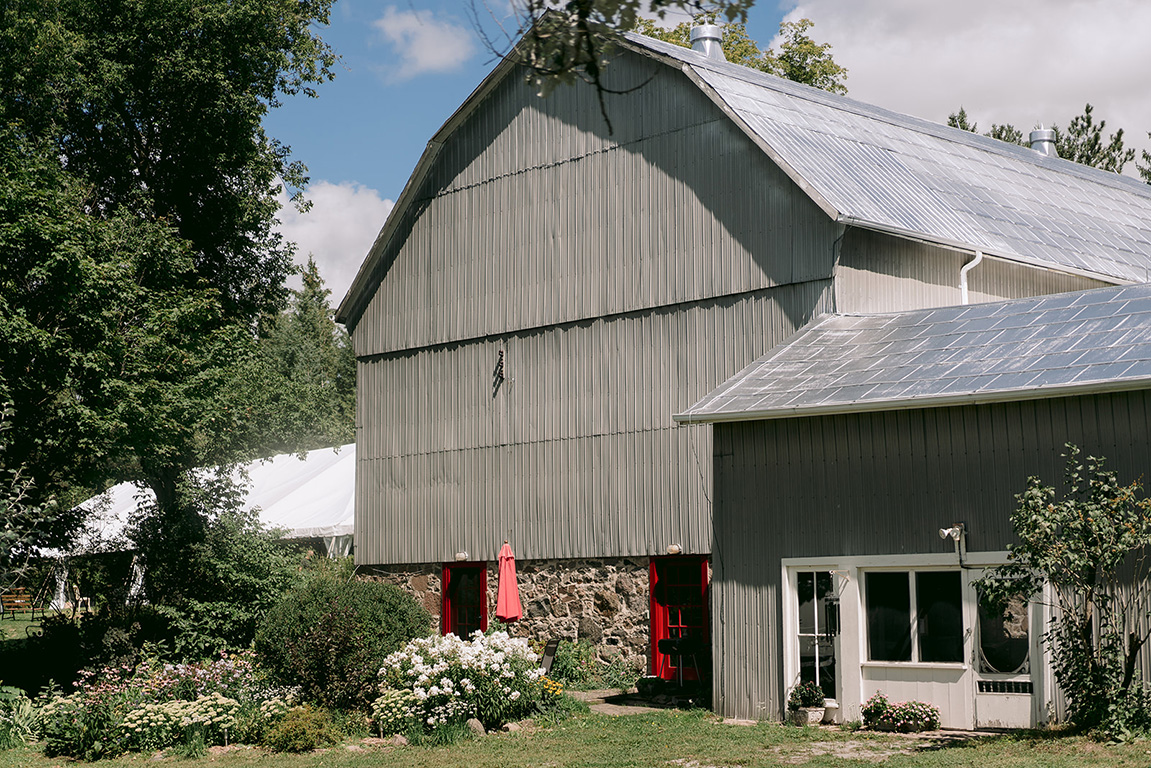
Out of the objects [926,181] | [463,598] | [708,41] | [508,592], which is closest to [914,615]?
[508,592]

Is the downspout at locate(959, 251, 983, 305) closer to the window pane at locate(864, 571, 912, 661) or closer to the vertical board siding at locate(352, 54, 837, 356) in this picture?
the vertical board siding at locate(352, 54, 837, 356)

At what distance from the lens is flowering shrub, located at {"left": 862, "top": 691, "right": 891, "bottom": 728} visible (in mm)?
13805

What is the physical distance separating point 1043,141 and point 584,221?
48.5ft

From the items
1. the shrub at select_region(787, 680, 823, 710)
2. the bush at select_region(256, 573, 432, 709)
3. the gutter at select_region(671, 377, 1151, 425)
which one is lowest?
the shrub at select_region(787, 680, 823, 710)

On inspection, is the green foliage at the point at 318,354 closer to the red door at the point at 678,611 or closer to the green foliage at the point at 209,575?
the green foliage at the point at 209,575

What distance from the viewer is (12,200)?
18.4 m

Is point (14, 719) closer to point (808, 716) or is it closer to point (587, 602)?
point (587, 602)

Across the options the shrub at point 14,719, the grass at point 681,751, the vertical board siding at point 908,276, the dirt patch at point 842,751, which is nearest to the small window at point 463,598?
the grass at point 681,751

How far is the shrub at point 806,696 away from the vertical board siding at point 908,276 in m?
5.09

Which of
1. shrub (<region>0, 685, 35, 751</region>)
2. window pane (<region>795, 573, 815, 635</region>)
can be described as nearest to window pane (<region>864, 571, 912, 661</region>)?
window pane (<region>795, 573, 815, 635</region>)

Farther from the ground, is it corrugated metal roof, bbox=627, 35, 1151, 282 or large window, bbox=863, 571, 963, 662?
corrugated metal roof, bbox=627, 35, 1151, 282

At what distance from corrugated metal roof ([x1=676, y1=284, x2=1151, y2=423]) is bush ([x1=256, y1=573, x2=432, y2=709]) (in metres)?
5.06

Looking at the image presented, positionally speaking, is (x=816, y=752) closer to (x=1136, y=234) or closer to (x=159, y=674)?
(x=159, y=674)

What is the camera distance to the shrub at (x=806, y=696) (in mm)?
14367
